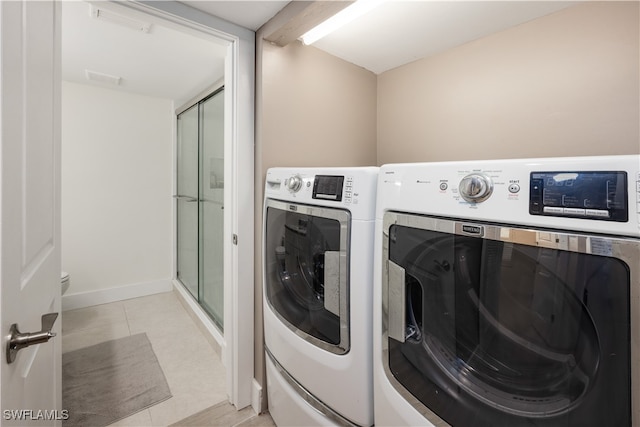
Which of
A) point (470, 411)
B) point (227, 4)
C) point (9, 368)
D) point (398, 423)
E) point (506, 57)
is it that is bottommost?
point (398, 423)

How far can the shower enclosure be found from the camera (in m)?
2.48

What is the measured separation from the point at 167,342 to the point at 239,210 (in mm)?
1472

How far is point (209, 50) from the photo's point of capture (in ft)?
6.29

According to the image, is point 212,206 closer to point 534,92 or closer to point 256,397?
point 256,397

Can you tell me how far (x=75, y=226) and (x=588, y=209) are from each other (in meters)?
3.71

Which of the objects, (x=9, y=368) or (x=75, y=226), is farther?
(x=75, y=226)

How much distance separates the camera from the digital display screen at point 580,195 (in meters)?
0.56

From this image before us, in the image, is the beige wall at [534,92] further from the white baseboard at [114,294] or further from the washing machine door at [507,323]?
the white baseboard at [114,294]

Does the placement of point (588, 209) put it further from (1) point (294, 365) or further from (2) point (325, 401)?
(1) point (294, 365)

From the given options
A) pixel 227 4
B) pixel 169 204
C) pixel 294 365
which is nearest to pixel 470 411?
pixel 294 365

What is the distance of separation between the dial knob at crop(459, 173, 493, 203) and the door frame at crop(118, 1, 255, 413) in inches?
46.5

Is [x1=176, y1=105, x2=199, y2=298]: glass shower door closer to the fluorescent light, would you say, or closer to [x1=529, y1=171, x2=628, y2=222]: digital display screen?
the fluorescent light

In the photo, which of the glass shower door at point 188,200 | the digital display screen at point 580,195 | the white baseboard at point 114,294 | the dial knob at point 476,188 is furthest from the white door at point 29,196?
the white baseboard at point 114,294

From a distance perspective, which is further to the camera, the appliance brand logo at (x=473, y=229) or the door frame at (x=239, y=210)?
the door frame at (x=239, y=210)
